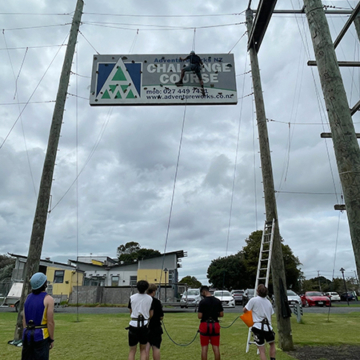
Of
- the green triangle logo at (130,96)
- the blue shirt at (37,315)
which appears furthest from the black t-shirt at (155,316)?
the green triangle logo at (130,96)

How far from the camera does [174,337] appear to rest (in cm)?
965

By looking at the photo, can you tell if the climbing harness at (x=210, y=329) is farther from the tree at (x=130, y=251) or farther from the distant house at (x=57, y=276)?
the tree at (x=130, y=251)

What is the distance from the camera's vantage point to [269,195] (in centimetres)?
865

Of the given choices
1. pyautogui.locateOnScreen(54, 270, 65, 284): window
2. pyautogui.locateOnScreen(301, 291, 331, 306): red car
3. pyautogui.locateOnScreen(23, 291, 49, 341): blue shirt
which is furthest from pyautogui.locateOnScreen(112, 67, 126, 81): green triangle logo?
pyautogui.locateOnScreen(54, 270, 65, 284): window

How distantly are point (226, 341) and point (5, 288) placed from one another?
26.2 metres

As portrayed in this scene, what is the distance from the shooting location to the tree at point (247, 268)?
Result: 157ft

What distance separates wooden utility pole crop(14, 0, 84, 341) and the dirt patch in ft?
22.4

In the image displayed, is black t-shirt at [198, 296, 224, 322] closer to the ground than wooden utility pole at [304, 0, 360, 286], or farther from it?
closer to the ground

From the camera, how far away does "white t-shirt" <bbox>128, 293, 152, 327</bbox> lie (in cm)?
546

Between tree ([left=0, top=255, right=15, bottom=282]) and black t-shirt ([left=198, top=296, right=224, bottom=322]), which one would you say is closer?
black t-shirt ([left=198, top=296, right=224, bottom=322])

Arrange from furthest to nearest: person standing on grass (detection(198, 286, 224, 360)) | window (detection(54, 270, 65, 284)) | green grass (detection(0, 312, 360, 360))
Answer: window (detection(54, 270, 65, 284)) < green grass (detection(0, 312, 360, 360)) < person standing on grass (detection(198, 286, 224, 360))

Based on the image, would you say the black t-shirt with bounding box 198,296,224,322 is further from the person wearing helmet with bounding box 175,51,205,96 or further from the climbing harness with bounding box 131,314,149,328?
the person wearing helmet with bounding box 175,51,205,96

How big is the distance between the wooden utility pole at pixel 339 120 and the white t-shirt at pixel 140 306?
340 centimetres

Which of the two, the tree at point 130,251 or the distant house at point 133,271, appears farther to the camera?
the tree at point 130,251
